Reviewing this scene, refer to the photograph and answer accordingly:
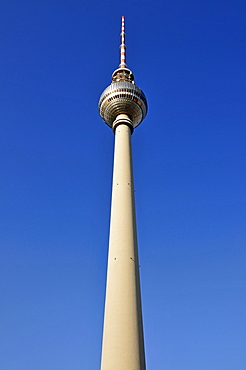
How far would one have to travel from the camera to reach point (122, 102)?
49.6m

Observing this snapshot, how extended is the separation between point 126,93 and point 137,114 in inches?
124

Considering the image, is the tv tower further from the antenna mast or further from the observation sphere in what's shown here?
the antenna mast

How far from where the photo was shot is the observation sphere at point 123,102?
49.7m

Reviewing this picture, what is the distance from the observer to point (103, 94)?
51562mm

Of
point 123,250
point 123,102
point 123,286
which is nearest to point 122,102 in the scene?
point 123,102

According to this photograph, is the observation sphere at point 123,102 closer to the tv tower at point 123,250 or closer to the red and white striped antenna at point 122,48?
the tv tower at point 123,250

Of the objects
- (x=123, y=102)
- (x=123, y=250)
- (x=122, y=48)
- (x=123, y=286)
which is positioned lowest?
(x=123, y=286)

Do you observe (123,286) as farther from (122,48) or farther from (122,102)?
(122,48)

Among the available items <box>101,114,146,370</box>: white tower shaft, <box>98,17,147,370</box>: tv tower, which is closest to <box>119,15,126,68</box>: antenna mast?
<box>98,17,147,370</box>: tv tower

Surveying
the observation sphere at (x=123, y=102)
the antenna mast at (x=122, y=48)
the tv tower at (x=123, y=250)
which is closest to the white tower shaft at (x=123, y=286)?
the tv tower at (x=123, y=250)

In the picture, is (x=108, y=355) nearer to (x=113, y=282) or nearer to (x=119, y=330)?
(x=119, y=330)

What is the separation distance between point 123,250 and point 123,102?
22.5 meters

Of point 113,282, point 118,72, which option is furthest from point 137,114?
point 113,282

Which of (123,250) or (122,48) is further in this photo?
(122,48)
